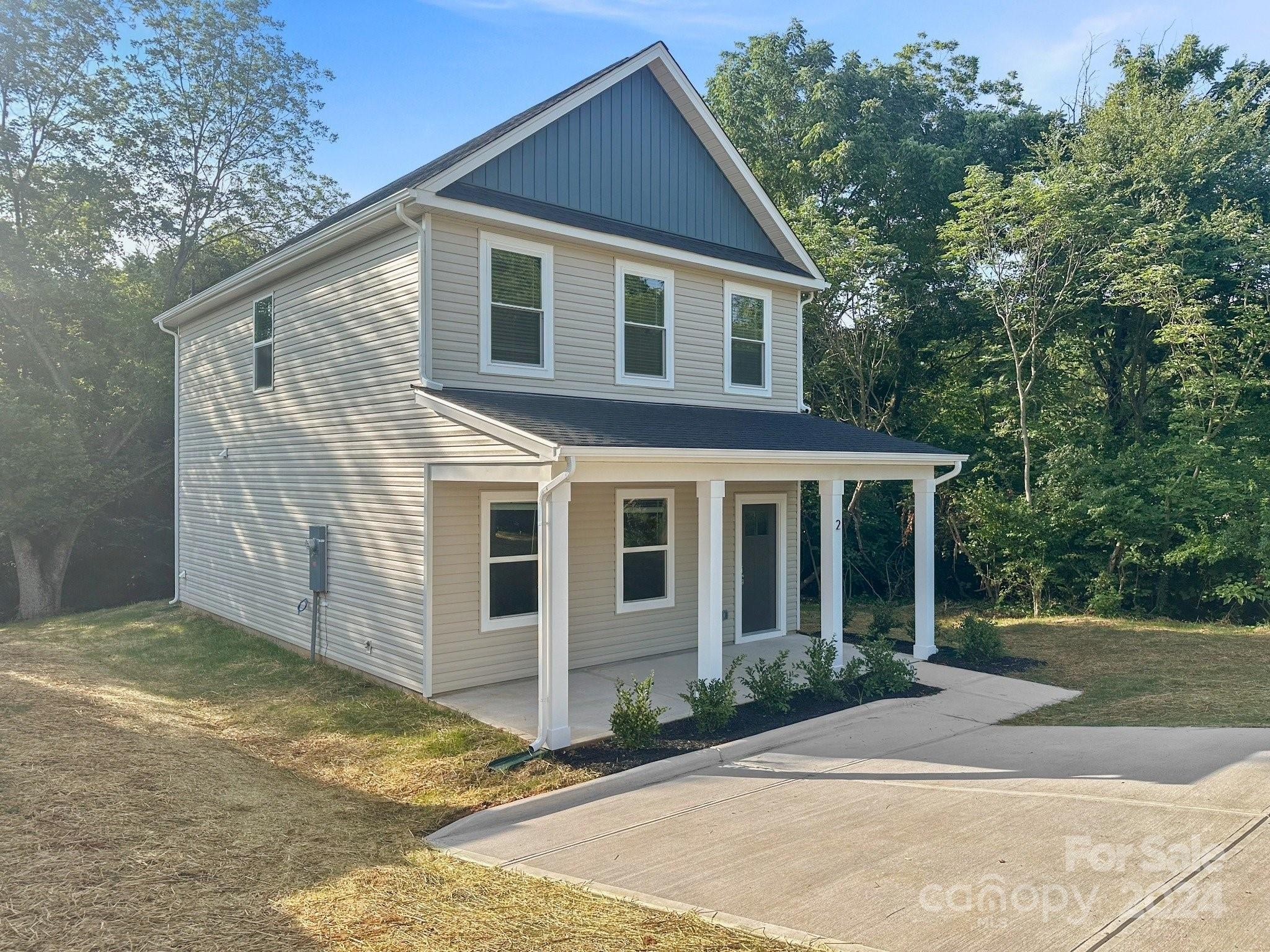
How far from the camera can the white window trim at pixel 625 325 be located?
35.4 feet

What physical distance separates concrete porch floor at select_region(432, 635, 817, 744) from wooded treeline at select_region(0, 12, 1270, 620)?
7.53 metres

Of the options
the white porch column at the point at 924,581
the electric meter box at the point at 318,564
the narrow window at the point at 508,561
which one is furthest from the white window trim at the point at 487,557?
the white porch column at the point at 924,581

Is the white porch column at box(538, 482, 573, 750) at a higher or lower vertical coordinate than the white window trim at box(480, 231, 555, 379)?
lower

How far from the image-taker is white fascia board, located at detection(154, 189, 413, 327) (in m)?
9.14

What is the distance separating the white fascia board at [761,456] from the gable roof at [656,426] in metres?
0.03

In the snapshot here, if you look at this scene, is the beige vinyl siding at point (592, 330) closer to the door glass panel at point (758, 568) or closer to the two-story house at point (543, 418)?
the two-story house at point (543, 418)

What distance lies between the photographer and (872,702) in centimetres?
900

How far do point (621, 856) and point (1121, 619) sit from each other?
13096 mm

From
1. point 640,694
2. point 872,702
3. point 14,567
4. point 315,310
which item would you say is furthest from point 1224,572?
point 14,567

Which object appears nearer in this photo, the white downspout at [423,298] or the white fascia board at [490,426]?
the white fascia board at [490,426]

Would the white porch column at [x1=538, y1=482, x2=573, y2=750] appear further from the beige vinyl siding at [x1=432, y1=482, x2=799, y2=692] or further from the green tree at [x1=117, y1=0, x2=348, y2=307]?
the green tree at [x1=117, y1=0, x2=348, y2=307]

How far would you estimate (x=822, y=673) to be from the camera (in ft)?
29.7

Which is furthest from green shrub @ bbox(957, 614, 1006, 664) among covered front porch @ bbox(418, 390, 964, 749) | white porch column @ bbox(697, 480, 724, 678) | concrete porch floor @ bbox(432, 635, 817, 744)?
white porch column @ bbox(697, 480, 724, 678)

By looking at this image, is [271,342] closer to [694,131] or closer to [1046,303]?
[694,131]
